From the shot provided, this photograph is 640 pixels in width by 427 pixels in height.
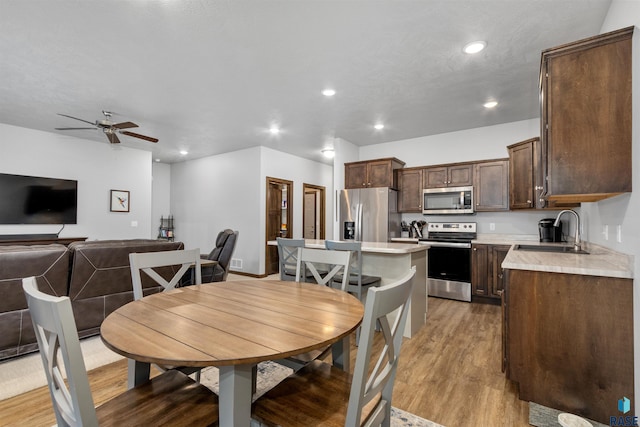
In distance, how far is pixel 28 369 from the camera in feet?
7.52

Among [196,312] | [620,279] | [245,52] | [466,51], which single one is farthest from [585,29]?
[196,312]

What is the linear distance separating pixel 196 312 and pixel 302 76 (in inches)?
108

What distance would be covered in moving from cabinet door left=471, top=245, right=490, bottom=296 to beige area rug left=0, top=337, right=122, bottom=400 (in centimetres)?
434

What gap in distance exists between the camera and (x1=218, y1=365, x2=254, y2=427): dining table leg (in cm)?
93

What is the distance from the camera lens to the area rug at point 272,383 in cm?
175

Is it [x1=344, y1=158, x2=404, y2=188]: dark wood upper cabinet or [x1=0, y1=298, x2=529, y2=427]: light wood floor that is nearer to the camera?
[x1=0, y1=298, x2=529, y2=427]: light wood floor

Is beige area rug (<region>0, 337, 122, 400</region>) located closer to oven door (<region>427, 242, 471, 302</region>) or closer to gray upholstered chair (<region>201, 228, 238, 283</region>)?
gray upholstered chair (<region>201, 228, 238, 283</region>)

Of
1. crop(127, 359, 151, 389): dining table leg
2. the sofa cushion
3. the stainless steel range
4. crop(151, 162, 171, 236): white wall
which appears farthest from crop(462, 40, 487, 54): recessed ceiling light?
crop(151, 162, 171, 236): white wall

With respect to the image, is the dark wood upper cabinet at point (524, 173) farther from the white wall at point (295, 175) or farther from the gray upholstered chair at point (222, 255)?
the gray upholstered chair at point (222, 255)

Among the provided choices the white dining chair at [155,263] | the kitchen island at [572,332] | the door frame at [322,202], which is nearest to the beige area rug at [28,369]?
the white dining chair at [155,263]

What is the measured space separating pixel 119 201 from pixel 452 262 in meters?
6.48

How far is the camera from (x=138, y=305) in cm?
Answer: 141

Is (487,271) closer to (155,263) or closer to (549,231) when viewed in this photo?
(549,231)

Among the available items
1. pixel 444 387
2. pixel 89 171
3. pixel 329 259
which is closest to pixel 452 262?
pixel 444 387
